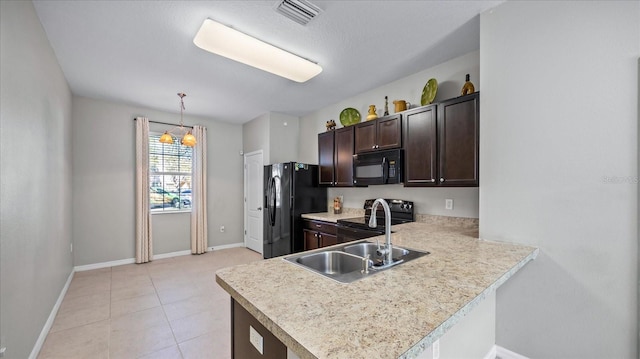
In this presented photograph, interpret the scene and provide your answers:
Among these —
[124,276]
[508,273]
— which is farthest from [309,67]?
[124,276]

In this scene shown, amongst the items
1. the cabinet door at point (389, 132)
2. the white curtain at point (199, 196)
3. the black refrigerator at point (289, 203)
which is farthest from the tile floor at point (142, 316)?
the cabinet door at point (389, 132)

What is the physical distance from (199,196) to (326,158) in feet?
8.92

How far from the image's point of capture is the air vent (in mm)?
1993

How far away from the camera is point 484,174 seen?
207 cm

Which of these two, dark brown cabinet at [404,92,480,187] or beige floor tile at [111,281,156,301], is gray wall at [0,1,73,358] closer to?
beige floor tile at [111,281,156,301]

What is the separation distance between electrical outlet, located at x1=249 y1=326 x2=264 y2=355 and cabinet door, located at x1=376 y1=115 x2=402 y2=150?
8.19ft

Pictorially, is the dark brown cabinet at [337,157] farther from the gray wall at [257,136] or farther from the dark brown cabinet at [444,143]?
the gray wall at [257,136]

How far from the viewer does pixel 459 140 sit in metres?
2.44

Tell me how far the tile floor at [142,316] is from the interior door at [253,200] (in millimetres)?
1338

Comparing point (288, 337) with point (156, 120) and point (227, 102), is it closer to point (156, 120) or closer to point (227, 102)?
point (227, 102)

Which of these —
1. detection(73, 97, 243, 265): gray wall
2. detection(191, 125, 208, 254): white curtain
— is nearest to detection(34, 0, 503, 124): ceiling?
detection(73, 97, 243, 265): gray wall

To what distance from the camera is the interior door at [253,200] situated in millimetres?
5191

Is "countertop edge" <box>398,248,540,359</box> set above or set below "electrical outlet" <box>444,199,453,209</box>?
below

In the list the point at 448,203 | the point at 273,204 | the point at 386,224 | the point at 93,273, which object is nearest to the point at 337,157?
the point at 273,204
